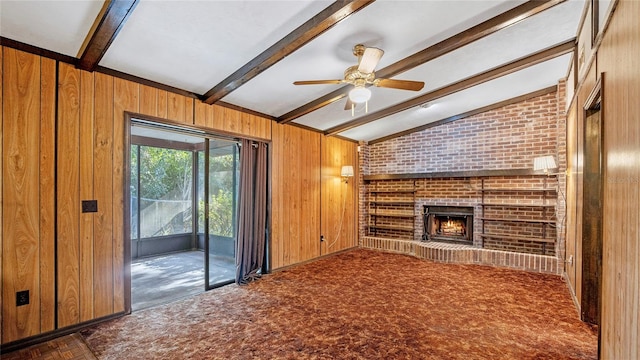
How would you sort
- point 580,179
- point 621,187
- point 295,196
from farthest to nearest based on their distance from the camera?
point 295,196
point 580,179
point 621,187

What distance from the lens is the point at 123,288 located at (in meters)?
3.11

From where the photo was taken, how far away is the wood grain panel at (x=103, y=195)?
9.65 feet

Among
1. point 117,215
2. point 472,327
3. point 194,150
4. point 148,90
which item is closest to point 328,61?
Answer: point 148,90

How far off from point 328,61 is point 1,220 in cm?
327

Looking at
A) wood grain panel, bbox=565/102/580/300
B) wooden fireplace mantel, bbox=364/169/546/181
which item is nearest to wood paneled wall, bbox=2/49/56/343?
wood grain panel, bbox=565/102/580/300

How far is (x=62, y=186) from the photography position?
274 centimetres

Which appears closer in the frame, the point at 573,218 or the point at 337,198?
the point at 573,218

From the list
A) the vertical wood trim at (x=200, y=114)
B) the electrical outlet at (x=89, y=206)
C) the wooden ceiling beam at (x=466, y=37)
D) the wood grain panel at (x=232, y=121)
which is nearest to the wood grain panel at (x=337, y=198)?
the wood grain panel at (x=232, y=121)

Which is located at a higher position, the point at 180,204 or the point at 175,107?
the point at 175,107

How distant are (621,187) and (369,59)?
6.20 feet

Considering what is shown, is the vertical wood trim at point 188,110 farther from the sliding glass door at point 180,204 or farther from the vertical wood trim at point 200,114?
the sliding glass door at point 180,204

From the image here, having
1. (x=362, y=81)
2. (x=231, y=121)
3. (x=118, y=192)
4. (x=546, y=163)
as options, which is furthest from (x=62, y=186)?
(x=546, y=163)

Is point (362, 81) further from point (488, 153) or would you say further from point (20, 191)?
point (488, 153)

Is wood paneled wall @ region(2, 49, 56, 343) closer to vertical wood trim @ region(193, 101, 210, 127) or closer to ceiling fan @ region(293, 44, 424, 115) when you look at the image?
vertical wood trim @ region(193, 101, 210, 127)
